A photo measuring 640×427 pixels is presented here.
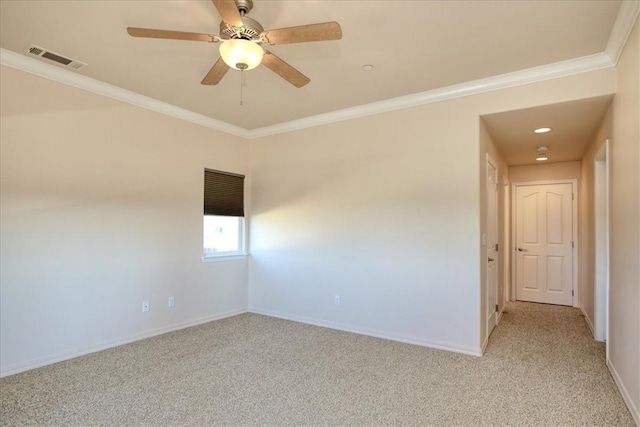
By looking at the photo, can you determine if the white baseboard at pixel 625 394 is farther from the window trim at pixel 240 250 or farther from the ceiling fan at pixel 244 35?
the window trim at pixel 240 250

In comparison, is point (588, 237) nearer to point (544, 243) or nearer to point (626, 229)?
point (544, 243)

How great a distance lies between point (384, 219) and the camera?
13.0 feet

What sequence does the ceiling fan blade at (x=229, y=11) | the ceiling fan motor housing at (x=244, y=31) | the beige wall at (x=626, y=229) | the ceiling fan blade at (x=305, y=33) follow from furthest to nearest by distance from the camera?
the beige wall at (x=626, y=229) < the ceiling fan motor housing at (x=244, y=31) < the ceiling fan blade at (x=305, y=33) < the ceiling fan blade at (x=229, y=11)

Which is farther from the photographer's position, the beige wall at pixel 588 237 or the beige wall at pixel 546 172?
the beige wall at pixel 546 172

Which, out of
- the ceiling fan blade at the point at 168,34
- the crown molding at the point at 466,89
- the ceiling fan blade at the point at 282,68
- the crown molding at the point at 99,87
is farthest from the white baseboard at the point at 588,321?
the crown molding at the point at 99,87

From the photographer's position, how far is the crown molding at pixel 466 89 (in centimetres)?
294

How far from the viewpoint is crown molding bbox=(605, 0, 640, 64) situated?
2.17m

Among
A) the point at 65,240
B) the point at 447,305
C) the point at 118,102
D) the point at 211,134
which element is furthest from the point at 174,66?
the point at 447,305

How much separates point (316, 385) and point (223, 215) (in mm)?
2746

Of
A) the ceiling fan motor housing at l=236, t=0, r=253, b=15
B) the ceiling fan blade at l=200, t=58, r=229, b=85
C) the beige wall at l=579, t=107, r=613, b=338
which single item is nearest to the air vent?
the ceiling fan blade at l=200, t=58, r=229, b=85

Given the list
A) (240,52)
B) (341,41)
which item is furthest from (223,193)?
(240,52)

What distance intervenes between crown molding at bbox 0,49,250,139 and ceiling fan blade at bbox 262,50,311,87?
2.15 m

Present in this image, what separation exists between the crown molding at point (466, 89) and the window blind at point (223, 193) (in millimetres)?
1009

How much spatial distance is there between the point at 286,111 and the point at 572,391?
380 centimetres
